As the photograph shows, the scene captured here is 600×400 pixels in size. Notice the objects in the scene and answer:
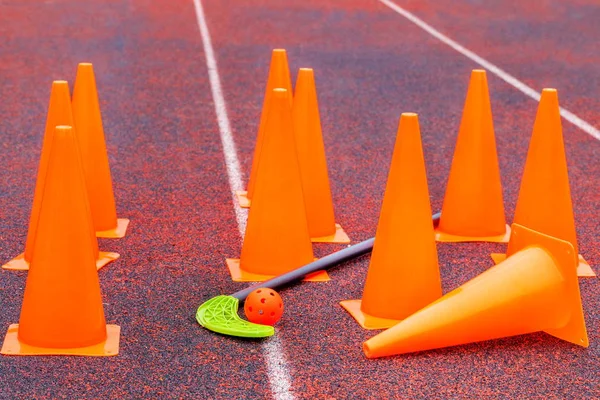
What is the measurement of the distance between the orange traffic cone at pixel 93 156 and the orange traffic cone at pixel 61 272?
1680mm

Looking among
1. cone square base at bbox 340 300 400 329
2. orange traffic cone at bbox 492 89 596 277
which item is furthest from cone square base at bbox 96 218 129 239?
orange traffic cone at bbox 492 89 596 277

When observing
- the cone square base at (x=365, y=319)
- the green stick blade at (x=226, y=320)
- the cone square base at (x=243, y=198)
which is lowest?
the cone square base at (x=365, y=319)

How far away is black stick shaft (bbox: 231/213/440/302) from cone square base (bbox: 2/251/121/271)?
3.09ft

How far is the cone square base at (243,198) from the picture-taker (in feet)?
22.8

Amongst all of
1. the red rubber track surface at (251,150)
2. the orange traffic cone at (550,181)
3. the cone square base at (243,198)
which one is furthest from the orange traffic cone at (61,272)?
the orange traffic cone at (550,181)

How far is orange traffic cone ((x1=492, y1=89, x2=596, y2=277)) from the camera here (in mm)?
5801

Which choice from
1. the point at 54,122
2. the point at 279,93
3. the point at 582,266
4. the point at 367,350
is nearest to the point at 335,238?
the point at 279,93

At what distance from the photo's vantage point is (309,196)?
6242 mm

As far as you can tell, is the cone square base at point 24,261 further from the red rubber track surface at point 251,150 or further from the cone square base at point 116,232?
the cone square base at point 116,232

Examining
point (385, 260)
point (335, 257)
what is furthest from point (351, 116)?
point (385, 260)

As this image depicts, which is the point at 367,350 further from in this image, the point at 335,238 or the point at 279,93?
the point at 335,238

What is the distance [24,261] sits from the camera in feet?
18.6

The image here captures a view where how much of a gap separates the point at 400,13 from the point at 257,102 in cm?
718

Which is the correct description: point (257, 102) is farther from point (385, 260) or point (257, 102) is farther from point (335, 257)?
point (385, 260)
